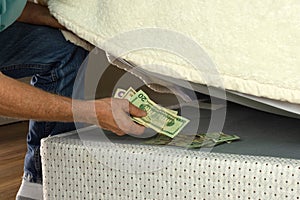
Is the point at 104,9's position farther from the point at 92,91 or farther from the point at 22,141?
the point at 22,141

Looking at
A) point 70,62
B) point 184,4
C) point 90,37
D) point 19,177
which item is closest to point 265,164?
point 184,4

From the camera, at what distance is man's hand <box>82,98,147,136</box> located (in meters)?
1.04

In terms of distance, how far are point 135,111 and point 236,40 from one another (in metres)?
0.24

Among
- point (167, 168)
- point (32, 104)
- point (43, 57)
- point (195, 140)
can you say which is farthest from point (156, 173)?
point (43, 57)

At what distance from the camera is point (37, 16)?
4.15 ft

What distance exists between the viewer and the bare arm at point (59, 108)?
1.00 meters

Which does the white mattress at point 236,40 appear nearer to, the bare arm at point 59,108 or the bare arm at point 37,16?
the bare arm at point 59,108

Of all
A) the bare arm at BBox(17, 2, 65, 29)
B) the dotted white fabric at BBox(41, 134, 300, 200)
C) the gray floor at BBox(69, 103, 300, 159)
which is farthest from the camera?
the bare arm at BBox(17, 2, 65, 29)

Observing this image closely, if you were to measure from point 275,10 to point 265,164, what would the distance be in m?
0.28

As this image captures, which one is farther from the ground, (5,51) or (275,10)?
(275,10)

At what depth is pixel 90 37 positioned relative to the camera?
1.13m

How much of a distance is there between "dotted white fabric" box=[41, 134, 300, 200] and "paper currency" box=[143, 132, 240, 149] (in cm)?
5

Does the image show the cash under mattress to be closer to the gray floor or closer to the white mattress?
the gray floor

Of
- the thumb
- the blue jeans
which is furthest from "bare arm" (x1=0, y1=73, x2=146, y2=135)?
the blue jeans
